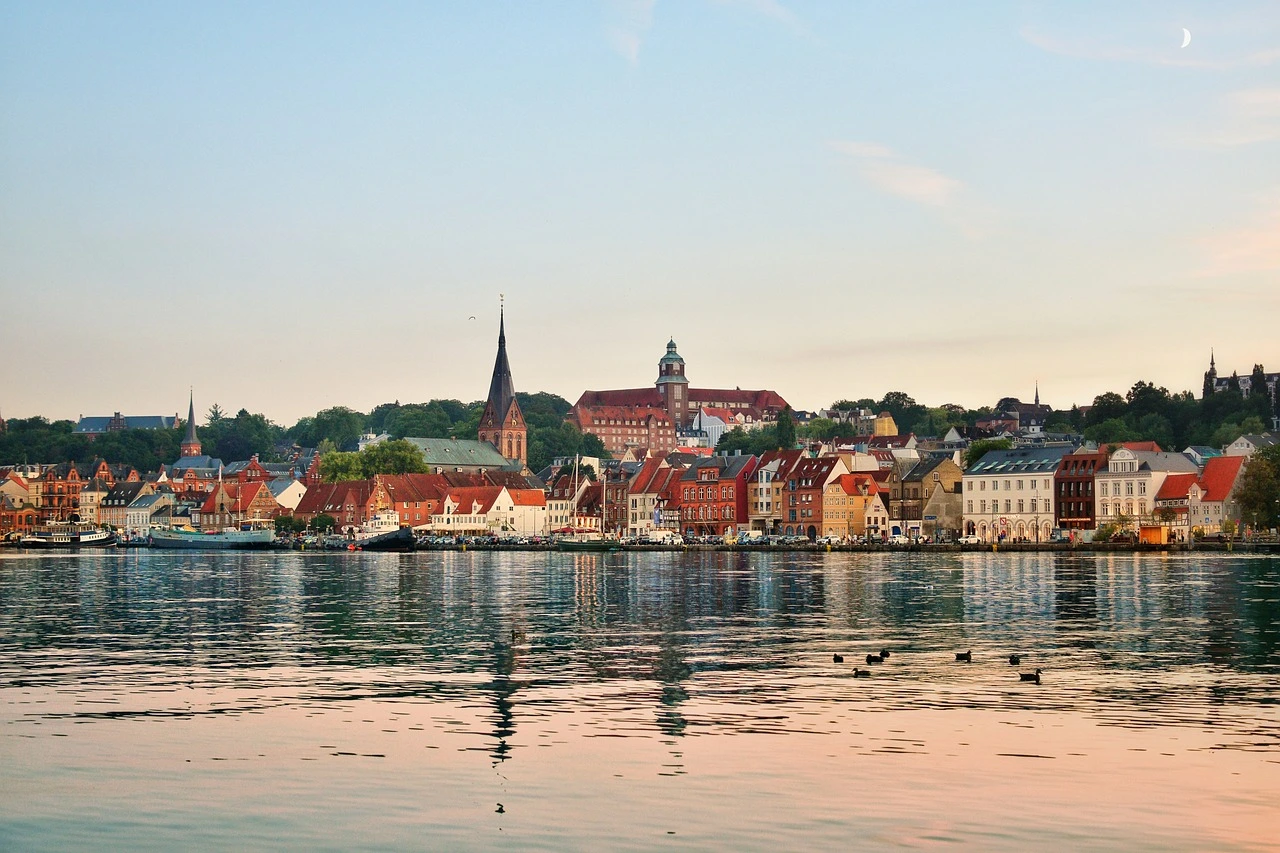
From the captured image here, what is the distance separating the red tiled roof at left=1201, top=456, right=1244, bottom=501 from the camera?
447 feet

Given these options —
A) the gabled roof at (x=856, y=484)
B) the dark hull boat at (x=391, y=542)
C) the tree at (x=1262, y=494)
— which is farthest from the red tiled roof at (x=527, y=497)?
the tree at (x=1262, y=494)

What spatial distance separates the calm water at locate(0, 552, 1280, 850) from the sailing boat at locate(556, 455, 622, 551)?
99.9m

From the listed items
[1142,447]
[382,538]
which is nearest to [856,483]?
[1142,447]

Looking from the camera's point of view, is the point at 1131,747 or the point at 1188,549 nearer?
the point at 1131,747

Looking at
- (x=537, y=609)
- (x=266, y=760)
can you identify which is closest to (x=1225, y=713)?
(x=266, y=760)

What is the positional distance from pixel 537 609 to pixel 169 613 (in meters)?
12.8

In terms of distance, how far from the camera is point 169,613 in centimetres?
5497

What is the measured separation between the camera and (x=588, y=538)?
166875 mm

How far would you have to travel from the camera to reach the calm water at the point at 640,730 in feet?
62.5

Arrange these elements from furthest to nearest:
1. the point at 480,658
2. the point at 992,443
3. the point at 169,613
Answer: the point at 992,443
the point at 169,613
the point at 480,658

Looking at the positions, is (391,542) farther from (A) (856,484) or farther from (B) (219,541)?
(A) (856,484)

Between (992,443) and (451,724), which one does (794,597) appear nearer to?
(451,724)

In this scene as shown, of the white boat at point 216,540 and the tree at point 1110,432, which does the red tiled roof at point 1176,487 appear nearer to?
the tree at point 1110,432

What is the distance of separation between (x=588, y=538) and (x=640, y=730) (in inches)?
5571
